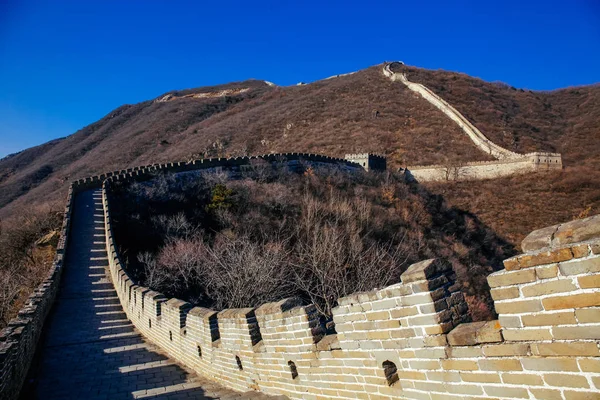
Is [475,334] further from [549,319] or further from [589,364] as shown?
[589,364]

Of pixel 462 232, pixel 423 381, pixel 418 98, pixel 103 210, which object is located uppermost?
pixel 418 98

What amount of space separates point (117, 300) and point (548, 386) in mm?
13864

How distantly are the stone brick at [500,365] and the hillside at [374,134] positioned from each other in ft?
102

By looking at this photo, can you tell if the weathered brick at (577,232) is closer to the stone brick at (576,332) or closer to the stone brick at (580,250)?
the stone brick at (580,250)

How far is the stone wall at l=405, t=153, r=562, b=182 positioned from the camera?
1558 inches

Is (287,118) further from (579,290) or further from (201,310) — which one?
(579,290)

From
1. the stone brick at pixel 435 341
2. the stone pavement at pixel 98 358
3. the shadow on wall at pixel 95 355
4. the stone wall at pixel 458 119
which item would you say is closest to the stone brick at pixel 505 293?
the stone brick at pixel 435 341

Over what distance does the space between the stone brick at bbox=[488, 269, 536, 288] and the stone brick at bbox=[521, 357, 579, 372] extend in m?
0.43

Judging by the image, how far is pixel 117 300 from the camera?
1354 centimetres

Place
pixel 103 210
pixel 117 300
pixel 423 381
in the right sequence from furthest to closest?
pixel 103 210, pixel 117 300, pixel 423 381

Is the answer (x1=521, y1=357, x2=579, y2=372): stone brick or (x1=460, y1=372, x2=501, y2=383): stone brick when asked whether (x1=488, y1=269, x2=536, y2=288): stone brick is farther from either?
(x1=460, y1=372, x2=501, y2=383): stone brick

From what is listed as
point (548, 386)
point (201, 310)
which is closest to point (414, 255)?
point (201, 310)

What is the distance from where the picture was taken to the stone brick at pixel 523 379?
7.38 feet

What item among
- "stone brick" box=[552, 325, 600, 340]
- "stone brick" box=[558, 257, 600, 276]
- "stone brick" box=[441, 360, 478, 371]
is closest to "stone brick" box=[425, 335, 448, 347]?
"stone brick" box=[441, 360, 478, 371]
